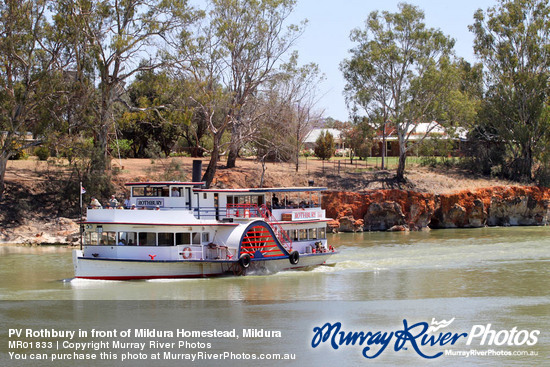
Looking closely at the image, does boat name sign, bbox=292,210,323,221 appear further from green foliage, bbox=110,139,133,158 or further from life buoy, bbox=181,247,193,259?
green foliage, bbox=110,139,133,158

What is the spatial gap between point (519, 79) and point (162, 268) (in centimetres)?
4765

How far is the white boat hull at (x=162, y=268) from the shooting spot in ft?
102

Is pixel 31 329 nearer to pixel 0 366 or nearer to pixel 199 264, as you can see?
pixel 0 366

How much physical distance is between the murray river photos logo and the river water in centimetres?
9

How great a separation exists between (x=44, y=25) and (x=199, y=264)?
26451mm

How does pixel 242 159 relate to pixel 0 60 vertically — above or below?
below

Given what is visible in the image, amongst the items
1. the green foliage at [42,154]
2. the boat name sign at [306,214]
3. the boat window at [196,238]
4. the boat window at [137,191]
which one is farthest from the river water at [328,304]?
the green foliage at [42,154]

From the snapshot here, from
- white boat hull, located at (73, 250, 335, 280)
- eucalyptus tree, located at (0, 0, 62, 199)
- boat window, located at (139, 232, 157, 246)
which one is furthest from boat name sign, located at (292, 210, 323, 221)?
eucalyptus tree, located at (0, 0, 62, 199)

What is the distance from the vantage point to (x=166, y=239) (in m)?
32.8

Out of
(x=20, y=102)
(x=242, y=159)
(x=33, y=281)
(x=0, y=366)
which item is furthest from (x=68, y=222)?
(x=0, y=366)

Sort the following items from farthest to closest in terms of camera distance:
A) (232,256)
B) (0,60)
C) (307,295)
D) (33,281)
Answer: (0,60) < (232,256) < (33,281) < (307,295)

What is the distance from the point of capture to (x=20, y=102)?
49.9 m

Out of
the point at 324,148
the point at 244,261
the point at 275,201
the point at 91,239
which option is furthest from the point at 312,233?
the point at 324,148

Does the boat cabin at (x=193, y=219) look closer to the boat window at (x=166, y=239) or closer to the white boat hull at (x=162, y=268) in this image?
the boat window at (x=166, y=239)
